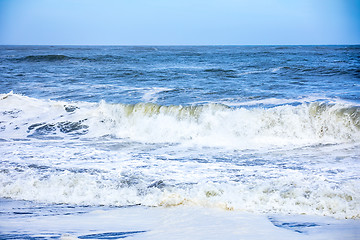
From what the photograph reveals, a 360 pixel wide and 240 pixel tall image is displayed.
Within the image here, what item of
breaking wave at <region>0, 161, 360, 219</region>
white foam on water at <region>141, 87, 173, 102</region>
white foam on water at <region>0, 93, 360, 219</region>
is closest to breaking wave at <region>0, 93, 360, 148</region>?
white foam on water at <region>0, 93, 360, 219</region>

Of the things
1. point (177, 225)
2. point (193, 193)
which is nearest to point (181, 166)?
point (193, 193)

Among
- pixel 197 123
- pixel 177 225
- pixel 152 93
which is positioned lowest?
pixel 177 225

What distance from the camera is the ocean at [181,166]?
4.05 metres

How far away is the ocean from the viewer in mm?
4055

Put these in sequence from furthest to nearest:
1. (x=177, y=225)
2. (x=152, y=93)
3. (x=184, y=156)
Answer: (x=152, y=93) < (x=184, y=156) < (x=177, y=225)

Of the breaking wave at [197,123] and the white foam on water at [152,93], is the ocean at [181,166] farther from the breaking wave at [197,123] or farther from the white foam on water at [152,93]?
the white foam on water at [152,93]

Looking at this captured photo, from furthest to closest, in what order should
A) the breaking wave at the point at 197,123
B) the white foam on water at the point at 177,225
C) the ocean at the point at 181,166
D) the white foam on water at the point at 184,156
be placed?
1. the breaking wave at the point at 197,123
2. the white foam on water at the point at 184,156
3. the ocean at the point at 181,166
4. the white foam on water at the point at 177,225

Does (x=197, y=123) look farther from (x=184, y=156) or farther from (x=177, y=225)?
(x=177, y=225)

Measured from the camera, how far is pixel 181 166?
6773 mm

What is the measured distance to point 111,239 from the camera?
3574 millimetres

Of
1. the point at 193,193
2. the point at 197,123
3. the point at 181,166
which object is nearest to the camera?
the point at 193,193

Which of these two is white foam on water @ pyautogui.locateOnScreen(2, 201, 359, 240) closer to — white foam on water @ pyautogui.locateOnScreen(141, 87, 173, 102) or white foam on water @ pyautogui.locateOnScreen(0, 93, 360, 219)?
white foam on water @ pyautogui.locateOnScreen(0, 93, 360, 219)

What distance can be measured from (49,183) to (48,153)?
2348 mm

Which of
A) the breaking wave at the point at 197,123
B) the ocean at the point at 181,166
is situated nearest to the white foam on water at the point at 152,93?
the ocean at the point at 181,166
